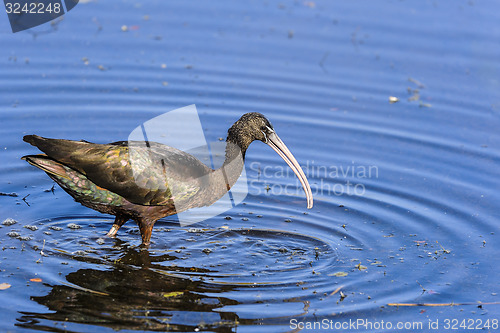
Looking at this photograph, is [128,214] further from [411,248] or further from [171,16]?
[171,16]

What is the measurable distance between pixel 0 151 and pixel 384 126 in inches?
216

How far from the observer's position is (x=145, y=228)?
8.33 metres

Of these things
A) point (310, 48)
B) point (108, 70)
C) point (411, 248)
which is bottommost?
point (411, 248)

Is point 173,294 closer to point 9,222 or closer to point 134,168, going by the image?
point 134,168

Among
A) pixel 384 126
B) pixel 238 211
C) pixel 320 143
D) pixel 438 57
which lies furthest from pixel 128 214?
pixel 438 57

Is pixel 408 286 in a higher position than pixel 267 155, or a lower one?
lower

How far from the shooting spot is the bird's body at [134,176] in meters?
7.98

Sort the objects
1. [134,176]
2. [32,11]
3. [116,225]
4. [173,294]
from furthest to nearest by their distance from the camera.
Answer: [32,11], [116,225], [134,176], [173,294]

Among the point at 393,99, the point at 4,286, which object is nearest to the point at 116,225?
the point at 4,286

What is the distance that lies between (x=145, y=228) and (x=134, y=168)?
Result: 26.9 inches

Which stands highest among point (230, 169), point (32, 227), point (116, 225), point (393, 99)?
point (393, 99)

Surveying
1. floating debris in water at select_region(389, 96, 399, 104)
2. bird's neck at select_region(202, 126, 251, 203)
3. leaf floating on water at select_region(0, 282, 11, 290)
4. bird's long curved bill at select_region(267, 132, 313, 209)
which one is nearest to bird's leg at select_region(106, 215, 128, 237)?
bird's neck at select_region(202, 126, 251, 203)

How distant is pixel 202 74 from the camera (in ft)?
41.5

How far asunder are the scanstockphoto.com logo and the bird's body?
632cm
